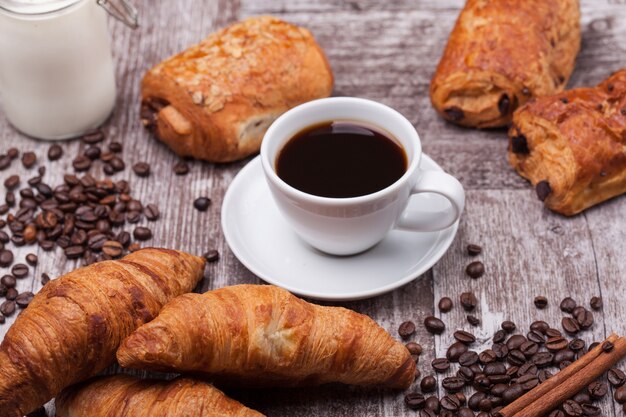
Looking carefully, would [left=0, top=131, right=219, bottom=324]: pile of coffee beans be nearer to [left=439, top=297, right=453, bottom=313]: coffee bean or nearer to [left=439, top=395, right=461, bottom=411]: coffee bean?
[left=439, top=297, right=453, bottom=313]: coffee bean

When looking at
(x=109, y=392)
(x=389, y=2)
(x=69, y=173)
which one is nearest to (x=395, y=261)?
(x=109, y=392)

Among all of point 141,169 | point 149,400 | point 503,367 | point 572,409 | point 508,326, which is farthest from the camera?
point 141,169

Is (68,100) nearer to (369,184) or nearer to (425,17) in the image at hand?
(369,184)

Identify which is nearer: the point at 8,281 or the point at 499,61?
the point at 8,281

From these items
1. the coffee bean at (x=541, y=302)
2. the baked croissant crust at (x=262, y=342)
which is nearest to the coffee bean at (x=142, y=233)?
the baked croissant crust at (x=262, y=342)

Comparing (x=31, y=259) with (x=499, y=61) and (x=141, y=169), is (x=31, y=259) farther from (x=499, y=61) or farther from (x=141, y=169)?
(x=499, y=61)

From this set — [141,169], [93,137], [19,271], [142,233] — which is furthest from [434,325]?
[93,137]
